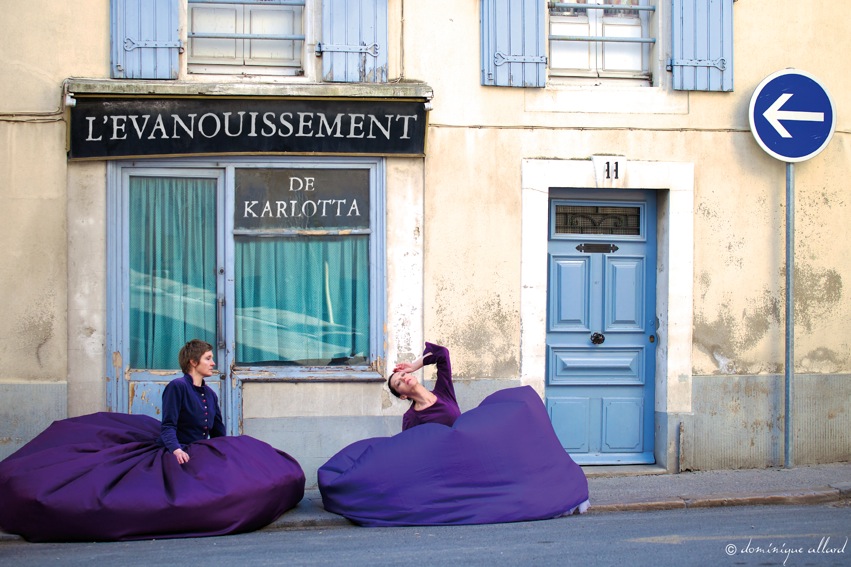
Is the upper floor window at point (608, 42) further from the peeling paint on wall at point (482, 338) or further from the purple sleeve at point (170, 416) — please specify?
the purple sleeve at point (170, 416)

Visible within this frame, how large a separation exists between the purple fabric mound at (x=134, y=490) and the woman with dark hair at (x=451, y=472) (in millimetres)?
573

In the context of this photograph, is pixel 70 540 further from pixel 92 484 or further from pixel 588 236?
pixel 588 236

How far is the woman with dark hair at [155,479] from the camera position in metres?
6.53

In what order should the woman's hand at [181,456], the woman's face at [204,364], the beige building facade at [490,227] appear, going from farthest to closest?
the beige building facade at [490,227], the woman's face at [204,364], the woman's hand at [181,456]

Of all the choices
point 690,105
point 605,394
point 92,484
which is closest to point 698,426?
point 605,394

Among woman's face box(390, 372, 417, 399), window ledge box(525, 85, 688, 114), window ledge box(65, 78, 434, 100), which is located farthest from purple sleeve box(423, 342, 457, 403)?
window ledge box(525, 85, 688, 114)

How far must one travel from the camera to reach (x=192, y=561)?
5.95 m

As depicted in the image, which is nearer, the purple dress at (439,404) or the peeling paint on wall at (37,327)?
the purple dress at (439,404)

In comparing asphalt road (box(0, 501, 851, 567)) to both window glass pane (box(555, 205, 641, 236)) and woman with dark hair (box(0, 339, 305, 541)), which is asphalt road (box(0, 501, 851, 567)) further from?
window glass pane (box(555, 205, 641, 236))

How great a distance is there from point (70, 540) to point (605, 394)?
4773 millimetres

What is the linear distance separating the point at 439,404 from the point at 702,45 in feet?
13.6

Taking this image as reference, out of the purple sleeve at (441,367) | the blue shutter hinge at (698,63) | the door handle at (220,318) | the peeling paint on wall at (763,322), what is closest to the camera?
the purple sleeve at (441,367)

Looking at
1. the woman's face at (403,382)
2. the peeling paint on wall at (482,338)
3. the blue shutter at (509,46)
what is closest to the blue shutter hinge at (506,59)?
the blue shutter at (509,46)

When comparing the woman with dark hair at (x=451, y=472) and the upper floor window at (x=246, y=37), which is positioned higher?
the upper floor window at (x=246, y=37)
